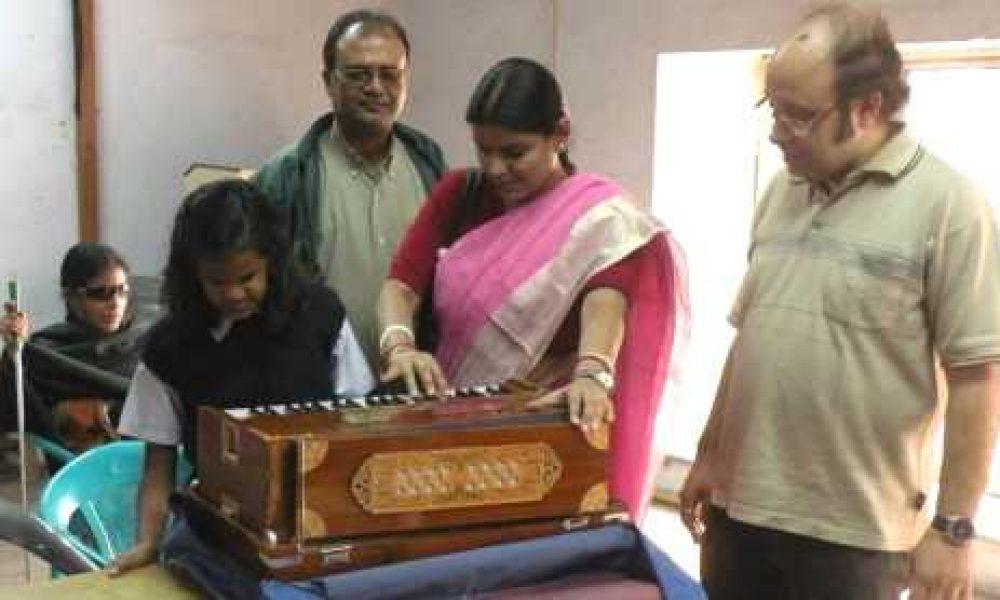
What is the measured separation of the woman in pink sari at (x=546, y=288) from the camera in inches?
57.9

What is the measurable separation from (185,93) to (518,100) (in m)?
3.08

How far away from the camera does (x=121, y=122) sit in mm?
4086

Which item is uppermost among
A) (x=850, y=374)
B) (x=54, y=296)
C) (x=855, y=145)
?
(x=855, y=145)

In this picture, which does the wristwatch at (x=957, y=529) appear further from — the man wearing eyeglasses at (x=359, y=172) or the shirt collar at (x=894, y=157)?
the man wearing eyeglasses at (x=359, y=172)

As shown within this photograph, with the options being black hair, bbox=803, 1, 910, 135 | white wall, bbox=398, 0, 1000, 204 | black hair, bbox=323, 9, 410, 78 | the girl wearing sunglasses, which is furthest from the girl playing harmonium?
white wall, bbox=398, 0, 1000, 204

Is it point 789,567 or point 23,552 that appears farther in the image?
point 23,552

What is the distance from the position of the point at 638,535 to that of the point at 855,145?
0.61 metres

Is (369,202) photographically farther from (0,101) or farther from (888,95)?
(0,101)

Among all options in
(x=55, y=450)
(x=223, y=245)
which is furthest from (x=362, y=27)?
(x=55, y=450)

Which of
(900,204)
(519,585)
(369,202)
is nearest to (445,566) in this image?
(519,585)

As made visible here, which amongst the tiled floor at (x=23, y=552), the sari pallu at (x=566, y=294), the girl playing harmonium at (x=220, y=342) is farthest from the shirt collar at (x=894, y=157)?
the tiled floor at (x=23, y=552)

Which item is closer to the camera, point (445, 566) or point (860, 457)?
point (445, 566)

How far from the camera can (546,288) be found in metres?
1.50

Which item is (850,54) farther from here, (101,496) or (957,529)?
(101,496)
